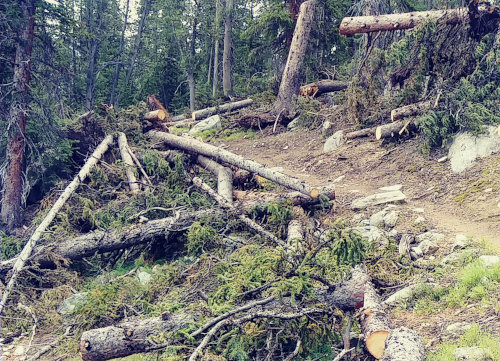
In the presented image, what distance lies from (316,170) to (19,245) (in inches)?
294

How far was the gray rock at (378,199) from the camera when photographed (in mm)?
8203

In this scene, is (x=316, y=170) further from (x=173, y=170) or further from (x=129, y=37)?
(x=129, y=37)

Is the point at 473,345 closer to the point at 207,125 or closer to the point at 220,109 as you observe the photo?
the point at 207,125

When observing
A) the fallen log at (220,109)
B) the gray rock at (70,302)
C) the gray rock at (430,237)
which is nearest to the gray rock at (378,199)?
the gray rock at (430,237)

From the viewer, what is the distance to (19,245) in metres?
8.76

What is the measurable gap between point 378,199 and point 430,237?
1.98 meters

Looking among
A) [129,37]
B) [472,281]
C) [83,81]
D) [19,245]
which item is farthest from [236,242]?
[129,37]

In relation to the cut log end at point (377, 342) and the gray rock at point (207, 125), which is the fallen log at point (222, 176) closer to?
the cut log end at point (377, 342)

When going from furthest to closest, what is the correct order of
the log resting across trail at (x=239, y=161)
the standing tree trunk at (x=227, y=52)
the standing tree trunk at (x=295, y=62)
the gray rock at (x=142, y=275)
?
the standing tree trunk at (x=227, y=52)
the standing tree trunk at (x=295, y=62)
the log resting across trail at (x=239, y=161)
the gray rock at (x=142, y=275)

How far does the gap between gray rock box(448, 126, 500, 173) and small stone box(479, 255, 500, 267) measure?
356 centimetres

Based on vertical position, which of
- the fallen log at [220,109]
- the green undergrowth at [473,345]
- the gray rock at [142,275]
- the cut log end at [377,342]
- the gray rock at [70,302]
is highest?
the fallen log at [220,109]

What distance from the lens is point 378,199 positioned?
8414 mm

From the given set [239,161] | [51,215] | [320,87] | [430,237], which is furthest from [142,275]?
[320,87]

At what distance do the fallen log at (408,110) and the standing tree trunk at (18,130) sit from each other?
8981 mm
